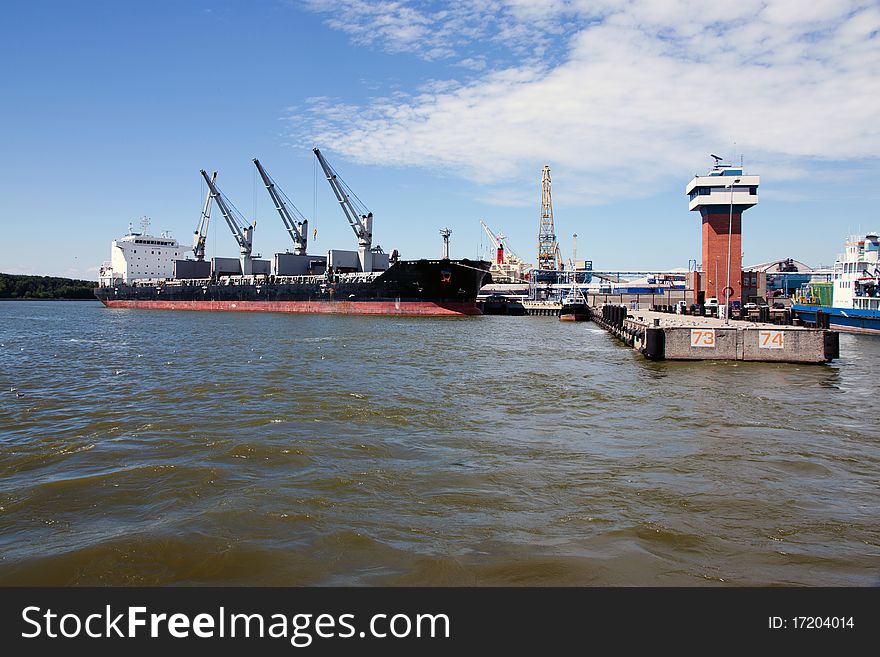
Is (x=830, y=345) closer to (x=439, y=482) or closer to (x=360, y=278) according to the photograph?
(x=439, y=482)

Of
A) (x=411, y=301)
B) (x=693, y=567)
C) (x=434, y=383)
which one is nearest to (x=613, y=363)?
(x=434, y=383)

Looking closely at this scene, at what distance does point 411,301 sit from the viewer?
63.4m

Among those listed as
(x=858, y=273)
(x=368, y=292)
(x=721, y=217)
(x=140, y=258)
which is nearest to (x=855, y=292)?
(x=858, y=273)

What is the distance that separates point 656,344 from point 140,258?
96586 millimetres

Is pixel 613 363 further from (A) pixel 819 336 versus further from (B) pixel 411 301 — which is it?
(B) pixel 411 301

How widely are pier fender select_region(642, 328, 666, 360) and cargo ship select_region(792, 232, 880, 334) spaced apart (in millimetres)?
29368

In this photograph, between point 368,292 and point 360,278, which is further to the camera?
point 360,278

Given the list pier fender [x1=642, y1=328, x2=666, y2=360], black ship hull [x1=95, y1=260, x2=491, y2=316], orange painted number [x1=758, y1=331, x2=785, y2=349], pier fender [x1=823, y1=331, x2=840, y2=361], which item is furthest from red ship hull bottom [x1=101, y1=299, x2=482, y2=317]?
pier fender [x1=823, y1=331, x2=840, y2=361]

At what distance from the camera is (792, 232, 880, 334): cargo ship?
44.5 m

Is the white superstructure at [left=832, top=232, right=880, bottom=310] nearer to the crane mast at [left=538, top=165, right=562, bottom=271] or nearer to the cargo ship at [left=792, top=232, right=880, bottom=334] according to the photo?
the cargo ship at [left=792, top=232, right=880, bottom=334]

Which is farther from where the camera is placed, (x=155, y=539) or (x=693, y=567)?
(x=155, y=539)

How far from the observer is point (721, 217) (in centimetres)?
6384

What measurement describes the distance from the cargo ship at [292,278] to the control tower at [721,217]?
25.1 meters
